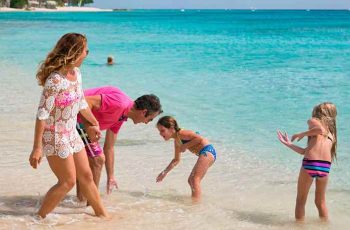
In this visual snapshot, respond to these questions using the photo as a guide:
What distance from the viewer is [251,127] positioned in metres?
9.34

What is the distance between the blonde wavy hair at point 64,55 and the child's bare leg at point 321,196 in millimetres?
2276

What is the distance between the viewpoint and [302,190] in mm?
4848

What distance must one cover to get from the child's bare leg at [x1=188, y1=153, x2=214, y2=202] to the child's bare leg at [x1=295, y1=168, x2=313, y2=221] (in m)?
1.05

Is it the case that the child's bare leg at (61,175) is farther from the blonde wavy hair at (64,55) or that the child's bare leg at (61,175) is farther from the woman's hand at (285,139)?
the woman's hand at (285,139)

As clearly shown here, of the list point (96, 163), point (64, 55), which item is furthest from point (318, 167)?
point (64, 55)

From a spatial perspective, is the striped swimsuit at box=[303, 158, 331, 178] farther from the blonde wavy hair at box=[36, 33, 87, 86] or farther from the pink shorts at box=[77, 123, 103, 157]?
the blonde wavy hair at box=[36, 33, 87, 86]

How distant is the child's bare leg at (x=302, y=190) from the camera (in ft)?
15.8

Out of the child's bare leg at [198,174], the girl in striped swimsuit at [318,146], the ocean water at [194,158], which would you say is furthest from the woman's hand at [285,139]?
the child's bare leg at [198,174]

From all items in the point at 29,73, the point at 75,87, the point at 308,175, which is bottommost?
the point at 29,73

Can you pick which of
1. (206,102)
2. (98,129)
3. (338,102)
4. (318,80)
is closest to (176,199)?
(98,129)

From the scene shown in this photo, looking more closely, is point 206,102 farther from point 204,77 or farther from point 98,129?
point 98,129

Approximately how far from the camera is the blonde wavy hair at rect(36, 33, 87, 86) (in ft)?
13.4

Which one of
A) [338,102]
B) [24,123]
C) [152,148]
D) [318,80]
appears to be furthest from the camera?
[318,80]

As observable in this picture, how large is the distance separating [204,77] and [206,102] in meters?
4.68
